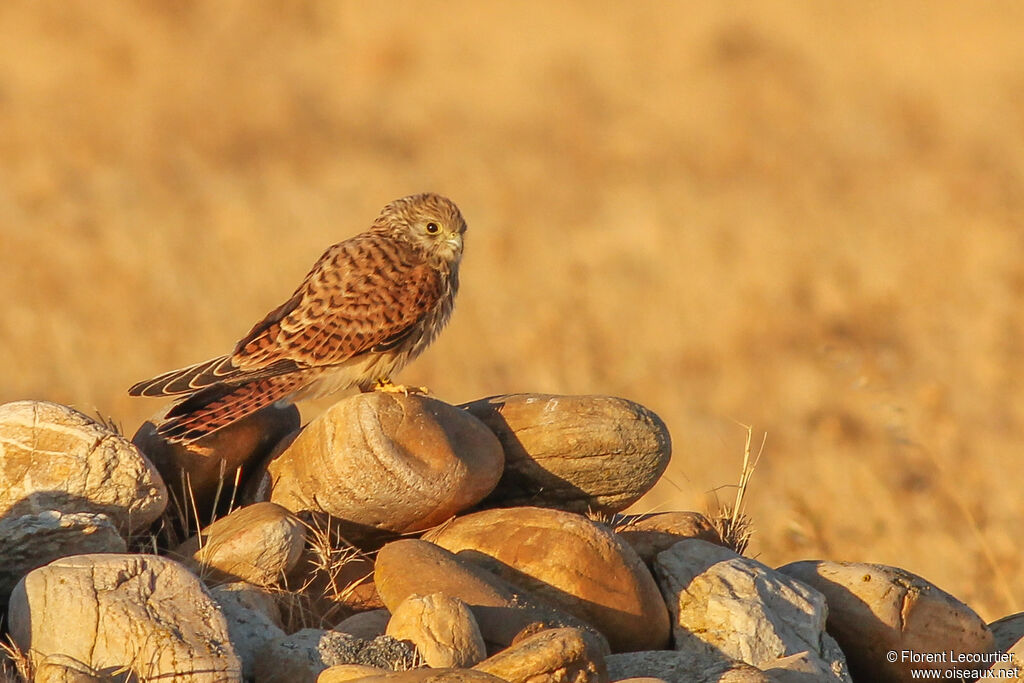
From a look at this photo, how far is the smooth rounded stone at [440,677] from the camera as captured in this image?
332 cm

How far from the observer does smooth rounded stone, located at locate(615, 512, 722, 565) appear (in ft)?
15.6

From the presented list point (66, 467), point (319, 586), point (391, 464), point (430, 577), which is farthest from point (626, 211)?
point (430, 577)

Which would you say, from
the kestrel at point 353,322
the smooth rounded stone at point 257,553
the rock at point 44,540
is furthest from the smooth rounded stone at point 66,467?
the kestrel at point 353,322

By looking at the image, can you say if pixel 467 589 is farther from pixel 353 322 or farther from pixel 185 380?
pixel 353 322

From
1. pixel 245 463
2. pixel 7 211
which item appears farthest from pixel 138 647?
pixel 7 211

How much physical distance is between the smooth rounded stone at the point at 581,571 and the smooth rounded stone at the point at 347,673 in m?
0.82

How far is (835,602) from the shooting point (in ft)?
15.6

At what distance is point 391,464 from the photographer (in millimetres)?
4555

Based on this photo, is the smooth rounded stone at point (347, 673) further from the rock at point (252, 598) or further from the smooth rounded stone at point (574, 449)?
the smooth rounded stone at point (574, 449)

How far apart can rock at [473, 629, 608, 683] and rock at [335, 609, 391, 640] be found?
58cm

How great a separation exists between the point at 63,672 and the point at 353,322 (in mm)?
2099

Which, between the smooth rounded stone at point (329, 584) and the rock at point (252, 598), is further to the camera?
the smooth rounded stone at point (329, 584)

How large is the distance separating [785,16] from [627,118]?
3469mm

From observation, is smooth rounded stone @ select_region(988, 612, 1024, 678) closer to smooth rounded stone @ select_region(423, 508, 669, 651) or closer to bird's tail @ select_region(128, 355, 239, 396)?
smooth rounded stone @ select_region(423, 508, 669, 651)
